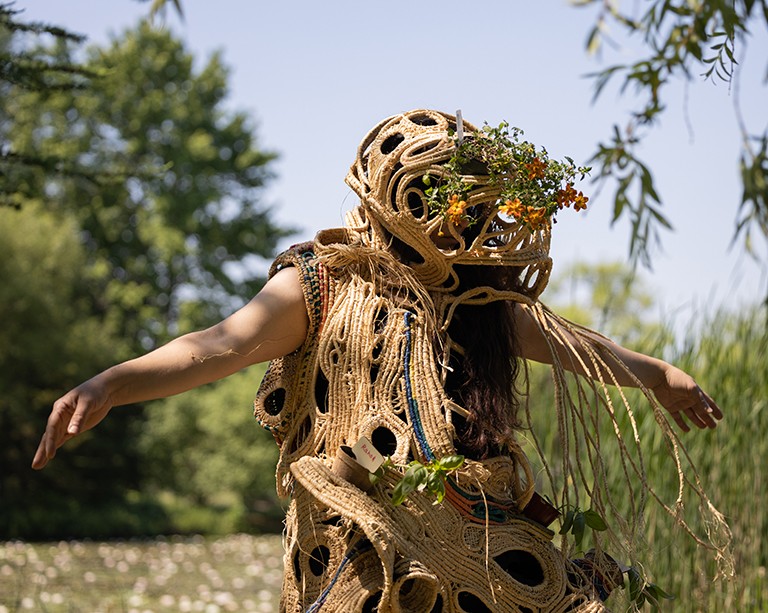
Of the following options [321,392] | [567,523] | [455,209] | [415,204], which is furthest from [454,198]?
[567,523]

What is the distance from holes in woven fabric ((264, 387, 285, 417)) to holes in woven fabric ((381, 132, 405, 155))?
55 centimetres

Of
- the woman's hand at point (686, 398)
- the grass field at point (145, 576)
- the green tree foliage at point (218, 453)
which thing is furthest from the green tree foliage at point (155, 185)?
the woman's hand at point (686, 398)

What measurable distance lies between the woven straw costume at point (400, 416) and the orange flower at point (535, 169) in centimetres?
8

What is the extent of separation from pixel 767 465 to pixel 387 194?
118 inches

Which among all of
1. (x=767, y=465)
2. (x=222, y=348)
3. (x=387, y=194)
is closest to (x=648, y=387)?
(x=387, y=194)

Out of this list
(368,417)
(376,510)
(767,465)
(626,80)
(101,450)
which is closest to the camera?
(376,510)

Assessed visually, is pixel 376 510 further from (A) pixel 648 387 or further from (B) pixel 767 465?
(B) pixel 767 465

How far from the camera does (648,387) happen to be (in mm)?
2492

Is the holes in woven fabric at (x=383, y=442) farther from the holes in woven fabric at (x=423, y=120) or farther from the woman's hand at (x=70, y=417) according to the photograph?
the holes in woven fabric at (x=423, y=120)

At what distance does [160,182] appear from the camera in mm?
24219

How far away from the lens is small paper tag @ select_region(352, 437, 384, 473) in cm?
186

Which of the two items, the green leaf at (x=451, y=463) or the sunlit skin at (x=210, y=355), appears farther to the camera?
the green leaf at (x=451, y=463)

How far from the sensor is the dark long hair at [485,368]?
2.04 meters

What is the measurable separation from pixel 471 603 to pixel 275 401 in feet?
1.92
